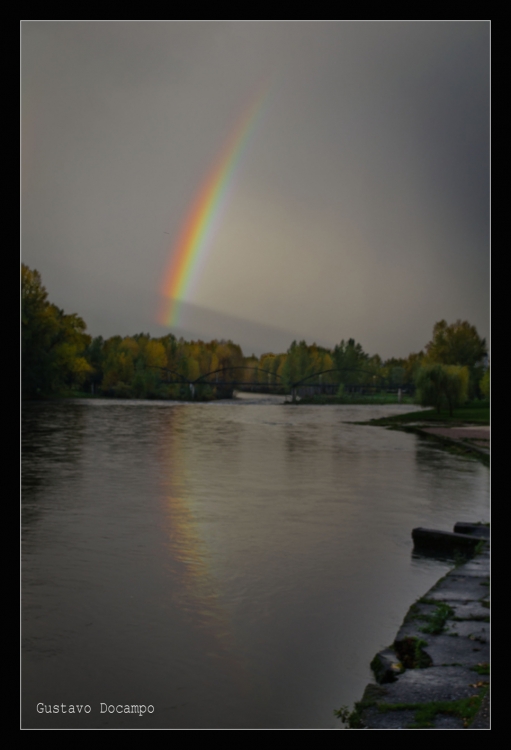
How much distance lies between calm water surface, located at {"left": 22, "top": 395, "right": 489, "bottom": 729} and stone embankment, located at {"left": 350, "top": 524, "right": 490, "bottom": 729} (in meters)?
0.24

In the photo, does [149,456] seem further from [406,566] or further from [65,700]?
[65,700]

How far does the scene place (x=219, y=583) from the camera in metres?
5.32

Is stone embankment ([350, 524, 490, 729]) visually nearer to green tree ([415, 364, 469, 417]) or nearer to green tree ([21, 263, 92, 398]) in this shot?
green tree ([415, 364, 469, 417])

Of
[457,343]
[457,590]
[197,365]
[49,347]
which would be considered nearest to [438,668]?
[457,590]

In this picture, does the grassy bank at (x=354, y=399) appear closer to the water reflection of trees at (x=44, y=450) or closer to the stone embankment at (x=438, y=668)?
the water reflection of trees at (x=44, y=450)

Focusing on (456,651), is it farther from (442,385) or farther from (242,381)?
(242,381)

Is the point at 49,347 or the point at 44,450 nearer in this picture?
the point at 44,450

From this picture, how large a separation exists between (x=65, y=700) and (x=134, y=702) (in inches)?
14.3

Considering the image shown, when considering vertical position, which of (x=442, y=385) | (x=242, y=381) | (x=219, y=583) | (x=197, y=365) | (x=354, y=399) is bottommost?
(x=219, y=583)

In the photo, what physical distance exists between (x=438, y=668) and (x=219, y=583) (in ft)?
7.59

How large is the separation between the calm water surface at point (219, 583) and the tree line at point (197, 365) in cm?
294

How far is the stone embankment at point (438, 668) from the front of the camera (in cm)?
299
